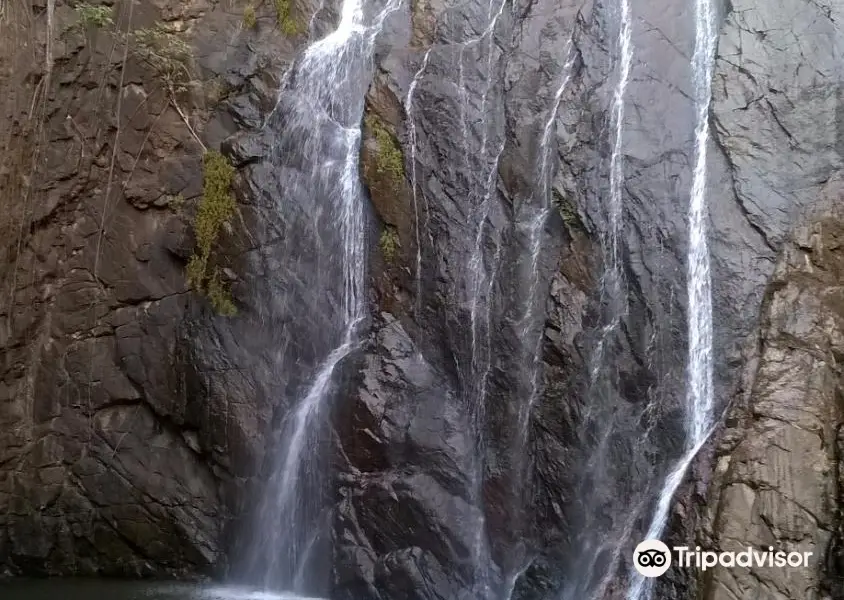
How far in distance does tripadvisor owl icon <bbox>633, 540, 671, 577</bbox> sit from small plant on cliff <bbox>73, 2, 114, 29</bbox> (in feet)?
30.3

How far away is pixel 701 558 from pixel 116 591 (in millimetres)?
6132

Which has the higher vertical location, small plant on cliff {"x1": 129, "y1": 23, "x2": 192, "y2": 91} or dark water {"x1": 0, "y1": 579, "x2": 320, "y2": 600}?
small plant on cliff {"x1": 129, "y1": 23, "x2": 192, "y2": 91}

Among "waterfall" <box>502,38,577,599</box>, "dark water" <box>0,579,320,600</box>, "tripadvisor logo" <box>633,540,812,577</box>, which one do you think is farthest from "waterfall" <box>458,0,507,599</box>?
"dark water" <box>0,579,320,600</box>

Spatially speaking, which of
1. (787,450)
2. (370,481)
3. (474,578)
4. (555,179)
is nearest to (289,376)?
(370,481)

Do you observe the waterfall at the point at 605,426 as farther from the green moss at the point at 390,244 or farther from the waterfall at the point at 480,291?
the green moss at the point at 390,244

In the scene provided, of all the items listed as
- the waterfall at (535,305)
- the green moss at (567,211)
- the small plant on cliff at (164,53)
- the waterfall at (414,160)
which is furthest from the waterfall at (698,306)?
the small plant on cliff at (164,53)

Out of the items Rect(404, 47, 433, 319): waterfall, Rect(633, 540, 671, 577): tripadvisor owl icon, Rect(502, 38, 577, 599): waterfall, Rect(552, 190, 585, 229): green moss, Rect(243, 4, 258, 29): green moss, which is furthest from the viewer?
Rect(243, 4, 258, 29): green moss

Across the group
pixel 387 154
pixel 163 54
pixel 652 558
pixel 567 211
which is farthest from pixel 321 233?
pixel 652 558

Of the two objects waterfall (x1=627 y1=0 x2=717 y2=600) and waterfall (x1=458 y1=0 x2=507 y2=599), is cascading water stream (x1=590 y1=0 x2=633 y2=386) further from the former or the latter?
waterfall (x1=458 y1=0 x2=507 y2=599)

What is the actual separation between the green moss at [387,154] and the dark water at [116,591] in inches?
191

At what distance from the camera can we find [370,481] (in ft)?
25.9

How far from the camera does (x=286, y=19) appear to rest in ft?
32.8

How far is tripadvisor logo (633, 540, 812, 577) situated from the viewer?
215 inches

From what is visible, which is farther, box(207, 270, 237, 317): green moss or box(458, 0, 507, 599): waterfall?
box(207, 270, 237, 317): green moss
